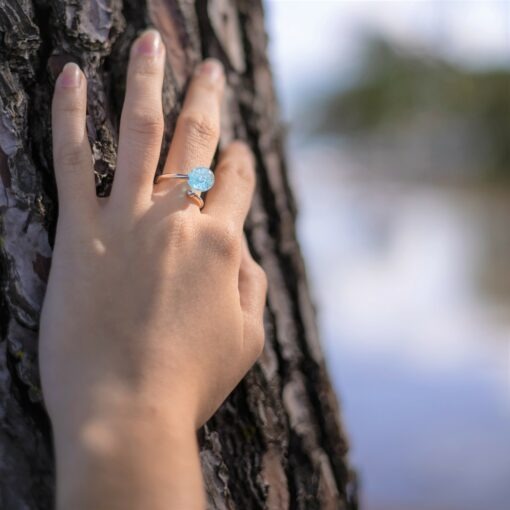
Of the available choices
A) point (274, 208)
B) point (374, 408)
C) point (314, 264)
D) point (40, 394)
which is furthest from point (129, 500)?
Answer: point (314, 264)

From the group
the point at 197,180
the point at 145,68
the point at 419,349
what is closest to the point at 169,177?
the point at 197,180

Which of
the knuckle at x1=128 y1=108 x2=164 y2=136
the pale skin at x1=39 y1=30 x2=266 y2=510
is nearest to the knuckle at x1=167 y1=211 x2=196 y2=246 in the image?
the pale skin at x1=39 y1=30 x2=266 y2=510

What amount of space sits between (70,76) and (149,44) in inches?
5.8

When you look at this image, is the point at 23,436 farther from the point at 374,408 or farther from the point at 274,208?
the point at 374,408

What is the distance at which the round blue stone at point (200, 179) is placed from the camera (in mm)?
1079

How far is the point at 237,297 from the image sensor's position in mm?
1059

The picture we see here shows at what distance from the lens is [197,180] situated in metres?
1.09

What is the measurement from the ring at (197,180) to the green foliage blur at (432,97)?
1225 centimetres

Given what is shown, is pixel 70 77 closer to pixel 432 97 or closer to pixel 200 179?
pixel 200 179

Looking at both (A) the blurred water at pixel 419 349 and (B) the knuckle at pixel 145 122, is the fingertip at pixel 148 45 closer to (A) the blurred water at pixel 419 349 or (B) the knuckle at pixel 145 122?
(B) the knuckle at pixel 145 122

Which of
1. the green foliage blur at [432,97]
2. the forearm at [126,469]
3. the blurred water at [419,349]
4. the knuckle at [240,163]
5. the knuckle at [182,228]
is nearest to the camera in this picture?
the forearm at [126,469]

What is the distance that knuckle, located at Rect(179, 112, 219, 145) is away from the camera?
3.80 feet

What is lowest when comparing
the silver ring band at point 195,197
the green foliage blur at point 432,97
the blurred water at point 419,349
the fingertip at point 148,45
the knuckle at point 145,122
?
the silver ring band at point 195,197

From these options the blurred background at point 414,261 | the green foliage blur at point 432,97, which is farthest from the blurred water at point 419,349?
the green foliage blur at point 432,97
